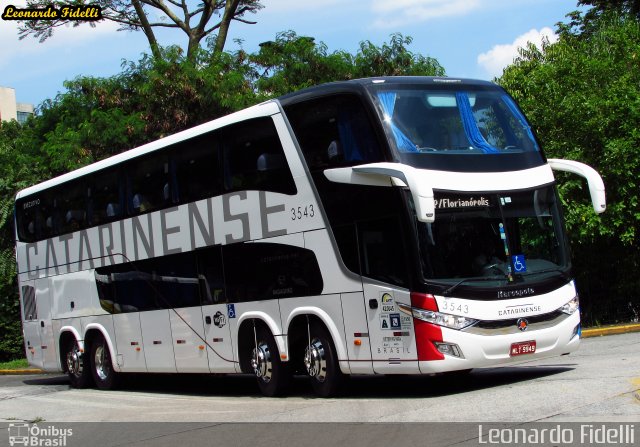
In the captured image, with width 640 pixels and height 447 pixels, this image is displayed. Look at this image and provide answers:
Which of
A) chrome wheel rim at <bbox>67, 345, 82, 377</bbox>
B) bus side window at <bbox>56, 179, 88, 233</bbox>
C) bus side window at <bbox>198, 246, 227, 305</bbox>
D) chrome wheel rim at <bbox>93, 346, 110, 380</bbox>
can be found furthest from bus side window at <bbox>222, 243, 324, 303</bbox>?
chrome wheel rim at <bbox>67, 345, 82, 377</bbox>

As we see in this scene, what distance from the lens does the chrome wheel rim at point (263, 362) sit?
13984 millimetres

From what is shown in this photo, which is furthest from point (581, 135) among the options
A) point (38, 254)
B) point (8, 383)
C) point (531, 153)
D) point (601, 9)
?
point (601, 9)

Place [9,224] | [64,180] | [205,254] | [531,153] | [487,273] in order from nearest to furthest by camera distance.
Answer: [487,273] → [531,153] → [205,254] → [64,180] → [9,224]

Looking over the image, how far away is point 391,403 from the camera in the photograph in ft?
38.1

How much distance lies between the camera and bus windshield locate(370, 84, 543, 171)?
460 inches

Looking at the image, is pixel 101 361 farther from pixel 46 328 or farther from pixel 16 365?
pixel 16 365

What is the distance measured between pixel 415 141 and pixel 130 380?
11.9m

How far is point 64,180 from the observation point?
63.8ft

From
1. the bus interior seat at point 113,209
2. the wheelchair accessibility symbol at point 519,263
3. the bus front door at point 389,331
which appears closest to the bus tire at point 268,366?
the bus front door at point 389,331

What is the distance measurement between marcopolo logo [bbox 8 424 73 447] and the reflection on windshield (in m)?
5.61

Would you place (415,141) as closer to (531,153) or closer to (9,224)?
(531,153)

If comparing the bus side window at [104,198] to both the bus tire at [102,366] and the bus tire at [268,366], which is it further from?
the bus tire at [268,366]

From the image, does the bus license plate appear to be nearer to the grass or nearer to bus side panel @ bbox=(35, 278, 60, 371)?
bus side panel @ bbox=(35, 278, 60, 371)

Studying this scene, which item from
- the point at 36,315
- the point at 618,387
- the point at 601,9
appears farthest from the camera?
the point at 601,9
